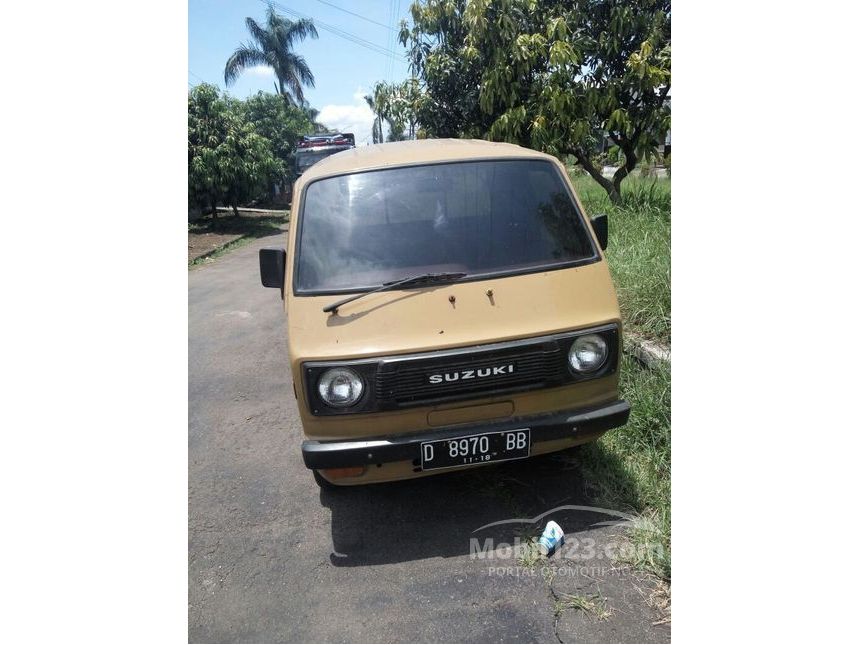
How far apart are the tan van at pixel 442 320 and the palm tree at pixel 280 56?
97.9 ft

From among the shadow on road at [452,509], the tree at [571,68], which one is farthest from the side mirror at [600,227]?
the tree at [571,68]

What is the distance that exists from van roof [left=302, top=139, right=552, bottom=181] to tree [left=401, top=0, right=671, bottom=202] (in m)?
3.97

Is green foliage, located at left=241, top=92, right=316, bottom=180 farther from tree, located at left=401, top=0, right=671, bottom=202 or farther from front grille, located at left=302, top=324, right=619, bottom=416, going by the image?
front grille, located at left=302, top=324, right=619, bottom=416

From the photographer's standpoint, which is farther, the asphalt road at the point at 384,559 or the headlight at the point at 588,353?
the headlight at the point at 588,353

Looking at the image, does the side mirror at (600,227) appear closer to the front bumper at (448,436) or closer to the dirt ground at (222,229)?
the front bumper at (448,436)

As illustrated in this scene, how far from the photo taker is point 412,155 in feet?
10.7

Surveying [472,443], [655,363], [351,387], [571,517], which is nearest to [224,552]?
[351,387]

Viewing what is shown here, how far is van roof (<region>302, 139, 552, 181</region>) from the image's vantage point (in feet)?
10.4

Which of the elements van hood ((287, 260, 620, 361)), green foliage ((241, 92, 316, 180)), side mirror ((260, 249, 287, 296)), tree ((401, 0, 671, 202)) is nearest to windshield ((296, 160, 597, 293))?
van hood ((287, 260, 620, 361))

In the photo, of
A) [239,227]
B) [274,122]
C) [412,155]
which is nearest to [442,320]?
[412,155]

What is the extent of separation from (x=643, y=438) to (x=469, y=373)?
1.41 metres

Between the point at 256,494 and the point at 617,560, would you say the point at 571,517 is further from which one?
the point at 256,494

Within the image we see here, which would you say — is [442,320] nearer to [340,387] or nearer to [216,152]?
[340,387]

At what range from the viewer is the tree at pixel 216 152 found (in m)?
14.2
